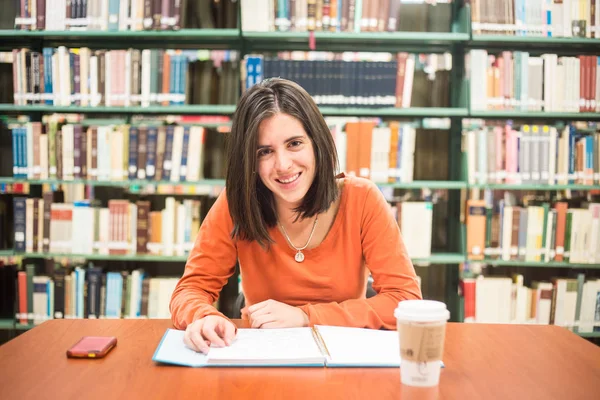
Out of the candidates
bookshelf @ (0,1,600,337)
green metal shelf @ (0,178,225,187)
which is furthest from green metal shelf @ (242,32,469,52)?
green metal shelf @ (0,178,225,187)

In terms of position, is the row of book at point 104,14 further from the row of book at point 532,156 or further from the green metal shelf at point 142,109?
the row of book at point 532,156

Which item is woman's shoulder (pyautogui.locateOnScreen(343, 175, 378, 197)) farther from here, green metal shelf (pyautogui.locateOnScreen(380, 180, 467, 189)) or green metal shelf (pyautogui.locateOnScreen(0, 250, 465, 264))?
green metal shelf (pyautogui.locateOnScreen(0, 250, 465, 264))

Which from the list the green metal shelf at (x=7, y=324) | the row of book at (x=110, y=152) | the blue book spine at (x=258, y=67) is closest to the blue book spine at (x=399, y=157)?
the blue book spine at (x=258, y=67)

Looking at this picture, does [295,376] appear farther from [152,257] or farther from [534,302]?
[534,302]

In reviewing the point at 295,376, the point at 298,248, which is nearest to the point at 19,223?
the point at 298,248

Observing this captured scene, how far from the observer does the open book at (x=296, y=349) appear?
93 cm

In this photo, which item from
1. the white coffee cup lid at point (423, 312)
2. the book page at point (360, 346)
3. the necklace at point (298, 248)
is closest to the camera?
the white coffee cup lid at point (423, 312)

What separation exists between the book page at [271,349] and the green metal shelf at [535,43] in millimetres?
2120

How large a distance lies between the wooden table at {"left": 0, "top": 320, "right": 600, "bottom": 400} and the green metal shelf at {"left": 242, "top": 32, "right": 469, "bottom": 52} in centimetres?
192

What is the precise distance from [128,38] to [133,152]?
2.11 feet

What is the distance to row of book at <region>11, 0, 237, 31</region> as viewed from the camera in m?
2.72

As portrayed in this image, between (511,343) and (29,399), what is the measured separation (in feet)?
2.83

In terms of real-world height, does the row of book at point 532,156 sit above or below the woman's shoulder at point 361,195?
above

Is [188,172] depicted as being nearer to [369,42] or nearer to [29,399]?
[369,42]
